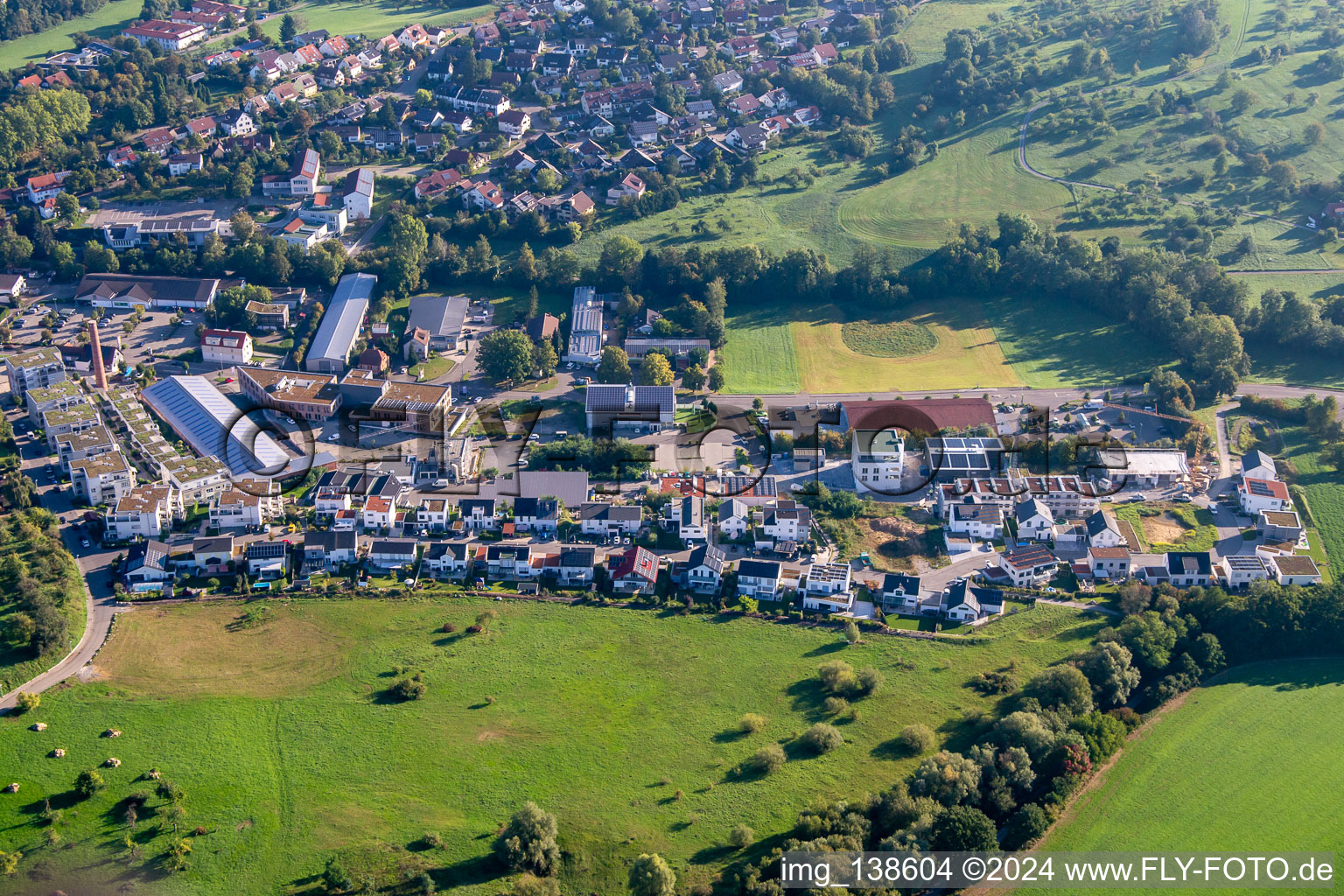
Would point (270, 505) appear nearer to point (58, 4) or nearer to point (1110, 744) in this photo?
point (1110, 744)

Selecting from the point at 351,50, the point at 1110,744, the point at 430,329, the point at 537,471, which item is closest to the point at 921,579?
the point at 1110,744

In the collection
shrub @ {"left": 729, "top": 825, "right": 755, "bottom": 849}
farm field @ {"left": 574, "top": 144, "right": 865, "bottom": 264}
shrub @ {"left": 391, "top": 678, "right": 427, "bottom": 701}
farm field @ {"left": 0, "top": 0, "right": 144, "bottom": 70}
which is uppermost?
farm field @ {"left": 0, "top": 0, "right": 144, "bottom": 70}

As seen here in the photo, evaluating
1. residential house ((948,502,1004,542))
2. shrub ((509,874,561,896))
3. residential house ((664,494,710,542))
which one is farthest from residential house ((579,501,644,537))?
shrub ((509,874,561,896))

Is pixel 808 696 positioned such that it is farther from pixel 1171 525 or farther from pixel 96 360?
pixel 96 360

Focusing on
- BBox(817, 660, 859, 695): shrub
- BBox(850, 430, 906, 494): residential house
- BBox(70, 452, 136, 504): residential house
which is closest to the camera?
BBox(817, 660, 859, 695): shrub

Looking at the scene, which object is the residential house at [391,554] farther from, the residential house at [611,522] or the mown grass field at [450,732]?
the residential house at [611,522]

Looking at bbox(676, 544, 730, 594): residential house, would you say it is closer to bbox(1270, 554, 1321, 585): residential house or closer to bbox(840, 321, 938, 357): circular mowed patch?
bbox(1270, 554, 1321, 585): residential house
